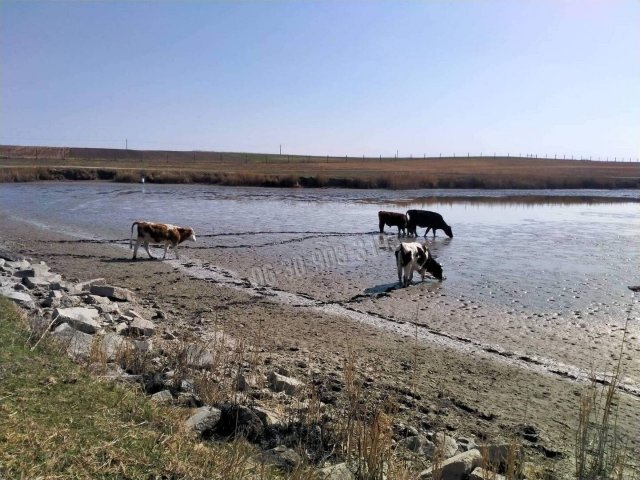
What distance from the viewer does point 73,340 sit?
680 centimetres

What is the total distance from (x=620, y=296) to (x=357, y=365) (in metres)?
8.06

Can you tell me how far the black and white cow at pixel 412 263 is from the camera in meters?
14.3

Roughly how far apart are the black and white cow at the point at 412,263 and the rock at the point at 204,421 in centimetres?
935

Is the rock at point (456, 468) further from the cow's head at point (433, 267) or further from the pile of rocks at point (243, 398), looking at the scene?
the cow's head at point (433, 267)

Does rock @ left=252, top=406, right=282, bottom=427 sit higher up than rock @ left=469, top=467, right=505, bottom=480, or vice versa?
rock @ left=469, top=467, right=505, bottom=480

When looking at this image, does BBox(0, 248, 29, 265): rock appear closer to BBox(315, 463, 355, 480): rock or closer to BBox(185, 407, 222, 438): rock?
BBox(185, 407, 222, 438): rock

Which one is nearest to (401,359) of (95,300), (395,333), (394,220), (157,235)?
(395,333)

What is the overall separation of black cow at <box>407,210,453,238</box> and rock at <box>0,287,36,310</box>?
56.3ft

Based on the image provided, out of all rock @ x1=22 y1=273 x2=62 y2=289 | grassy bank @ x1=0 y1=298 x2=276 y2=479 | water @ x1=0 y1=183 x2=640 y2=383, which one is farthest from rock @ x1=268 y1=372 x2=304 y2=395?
rock @ x1=22 y1=273 x2=62 y2=289

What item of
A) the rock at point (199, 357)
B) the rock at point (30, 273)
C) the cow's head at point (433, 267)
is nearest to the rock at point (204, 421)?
the rock at point (199, 357)

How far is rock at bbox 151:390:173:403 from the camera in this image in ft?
17.9

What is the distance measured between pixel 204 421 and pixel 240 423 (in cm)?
37

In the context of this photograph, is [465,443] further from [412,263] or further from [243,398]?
[412,263]

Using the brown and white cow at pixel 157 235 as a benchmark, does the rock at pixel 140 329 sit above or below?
below
